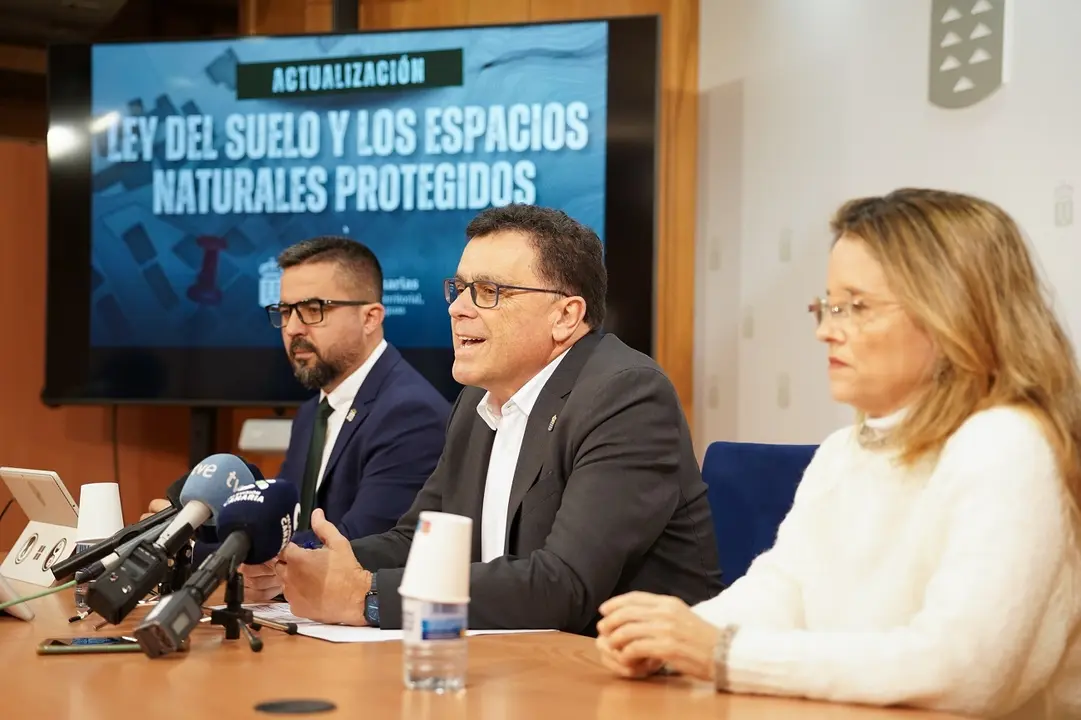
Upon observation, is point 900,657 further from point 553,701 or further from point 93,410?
point 93,410

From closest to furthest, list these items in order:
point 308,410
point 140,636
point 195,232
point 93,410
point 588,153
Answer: point 140,636 < point 308,410 < point 588,153 < point 195,232 < point 93,410

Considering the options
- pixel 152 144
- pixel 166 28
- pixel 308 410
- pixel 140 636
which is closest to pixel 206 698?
pixel 140 636

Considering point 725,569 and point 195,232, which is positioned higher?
point 195,232

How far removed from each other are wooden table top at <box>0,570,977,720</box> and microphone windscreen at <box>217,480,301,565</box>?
15 centimetres

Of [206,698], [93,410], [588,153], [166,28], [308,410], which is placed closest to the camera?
[206,698]

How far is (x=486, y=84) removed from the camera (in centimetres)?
491

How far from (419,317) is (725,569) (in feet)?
7.79

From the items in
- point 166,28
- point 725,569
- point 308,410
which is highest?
point 166,28

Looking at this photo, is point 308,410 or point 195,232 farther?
point 195,232

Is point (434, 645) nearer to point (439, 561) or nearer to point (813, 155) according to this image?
point (439, 561)

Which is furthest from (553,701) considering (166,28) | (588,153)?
(166,28)

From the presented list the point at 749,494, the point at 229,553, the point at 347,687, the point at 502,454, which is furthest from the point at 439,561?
the point at 749,494

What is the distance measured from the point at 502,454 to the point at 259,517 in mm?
882

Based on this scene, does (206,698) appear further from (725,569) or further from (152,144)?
(152,144)
